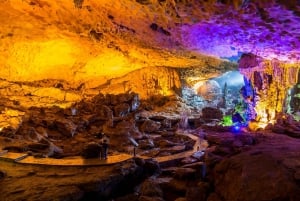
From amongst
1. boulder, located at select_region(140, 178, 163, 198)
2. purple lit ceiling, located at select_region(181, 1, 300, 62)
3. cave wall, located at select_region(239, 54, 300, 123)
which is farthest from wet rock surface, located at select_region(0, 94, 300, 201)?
purple lit ceiling, located at select_region(181, 1, 300, 62)

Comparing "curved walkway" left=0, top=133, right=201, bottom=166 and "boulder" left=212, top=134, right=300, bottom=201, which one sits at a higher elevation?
"boulder" left=212, top=134, right=300, bottom=201

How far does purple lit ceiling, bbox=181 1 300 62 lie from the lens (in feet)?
21.4

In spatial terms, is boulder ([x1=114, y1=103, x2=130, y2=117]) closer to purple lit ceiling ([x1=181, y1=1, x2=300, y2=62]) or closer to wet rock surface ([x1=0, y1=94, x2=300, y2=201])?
wet rock surface ([x1=0, y1=94, x2=300, y2=201])

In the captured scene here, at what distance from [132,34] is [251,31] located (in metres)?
4.48

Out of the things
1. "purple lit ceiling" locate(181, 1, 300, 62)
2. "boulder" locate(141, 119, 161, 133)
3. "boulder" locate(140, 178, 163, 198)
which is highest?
"purple lit ceiling" locate(181, 1, 300, 62)

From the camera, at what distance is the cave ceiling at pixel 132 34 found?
272 inches

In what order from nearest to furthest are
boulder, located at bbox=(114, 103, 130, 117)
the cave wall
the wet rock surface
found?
the wet rock surface, the cave wall, boulder, located at bbox=(114, 103, 130, 117)

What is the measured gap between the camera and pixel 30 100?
1554 centimetres

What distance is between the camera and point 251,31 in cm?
827

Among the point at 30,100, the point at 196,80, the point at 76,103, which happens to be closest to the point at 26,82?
the point at 30,100

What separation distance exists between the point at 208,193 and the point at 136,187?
249cm

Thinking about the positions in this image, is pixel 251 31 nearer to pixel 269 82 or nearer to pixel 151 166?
pixel 269 82

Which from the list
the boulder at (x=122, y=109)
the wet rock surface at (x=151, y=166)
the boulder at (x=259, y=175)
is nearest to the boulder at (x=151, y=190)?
the wet rock surface at (x=151, y=166)

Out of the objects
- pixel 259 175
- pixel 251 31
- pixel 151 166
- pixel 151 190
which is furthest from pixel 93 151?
pixel 251 31
